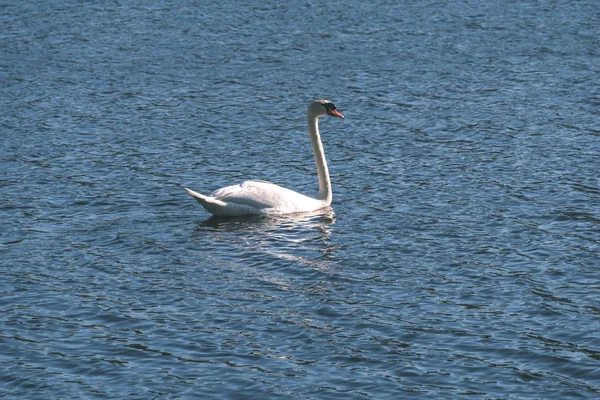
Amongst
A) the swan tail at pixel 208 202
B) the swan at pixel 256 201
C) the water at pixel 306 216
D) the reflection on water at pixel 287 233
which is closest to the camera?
the water at pixel 306 216

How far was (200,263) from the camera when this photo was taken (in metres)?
19.1

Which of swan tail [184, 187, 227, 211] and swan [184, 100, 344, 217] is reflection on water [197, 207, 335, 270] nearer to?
swan [184, 100, 344, 217]

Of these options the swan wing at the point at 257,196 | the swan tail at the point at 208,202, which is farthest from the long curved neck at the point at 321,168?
the swan tail at the point at 208,202

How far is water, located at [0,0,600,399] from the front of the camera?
595 inches

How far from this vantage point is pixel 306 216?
72.1 ft

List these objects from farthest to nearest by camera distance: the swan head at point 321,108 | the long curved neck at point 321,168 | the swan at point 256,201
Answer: the swan head at point 321,108
the long curved neck at point 321,168
the swan at point 256,201

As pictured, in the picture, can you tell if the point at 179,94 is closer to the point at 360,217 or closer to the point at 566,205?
the point at 360,217

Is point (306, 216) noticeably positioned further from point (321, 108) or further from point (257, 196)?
point (321, 108)

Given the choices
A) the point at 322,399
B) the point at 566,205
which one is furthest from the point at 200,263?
the point at 566,205

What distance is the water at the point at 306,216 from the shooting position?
15102 mm

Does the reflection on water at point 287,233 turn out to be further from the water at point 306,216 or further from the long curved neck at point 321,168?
the long curved neck at point 321,168

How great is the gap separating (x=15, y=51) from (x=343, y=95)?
10832 millimetres

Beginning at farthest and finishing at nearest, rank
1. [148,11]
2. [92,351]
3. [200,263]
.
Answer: [148,11] < [200,263] < [92,351]

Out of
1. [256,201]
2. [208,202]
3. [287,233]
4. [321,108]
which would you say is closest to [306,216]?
[256,201]
